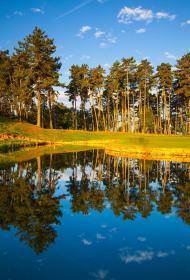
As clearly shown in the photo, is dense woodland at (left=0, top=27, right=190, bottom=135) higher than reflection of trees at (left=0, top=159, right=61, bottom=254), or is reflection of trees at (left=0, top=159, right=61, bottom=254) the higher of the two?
dense woodland at (left=0, top=27, right=190, bottom=135)

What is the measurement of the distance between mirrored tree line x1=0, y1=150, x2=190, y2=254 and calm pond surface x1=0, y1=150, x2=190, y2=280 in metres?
0.04

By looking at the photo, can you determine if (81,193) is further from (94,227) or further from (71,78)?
(71,78)

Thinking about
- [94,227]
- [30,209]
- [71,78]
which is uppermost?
[71,78]

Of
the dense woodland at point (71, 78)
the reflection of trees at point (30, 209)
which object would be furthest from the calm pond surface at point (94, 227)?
the dense woodland at point (71, 78)

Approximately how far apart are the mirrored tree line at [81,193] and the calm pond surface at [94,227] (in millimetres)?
41

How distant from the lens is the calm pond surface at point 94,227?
28.7 ft

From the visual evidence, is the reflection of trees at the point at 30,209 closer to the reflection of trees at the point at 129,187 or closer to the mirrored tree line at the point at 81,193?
the mirrored tree line at the point at 81,193

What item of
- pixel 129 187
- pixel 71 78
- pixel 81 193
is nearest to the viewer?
pixel 81 193

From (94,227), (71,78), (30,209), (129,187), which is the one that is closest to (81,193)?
(129,187)

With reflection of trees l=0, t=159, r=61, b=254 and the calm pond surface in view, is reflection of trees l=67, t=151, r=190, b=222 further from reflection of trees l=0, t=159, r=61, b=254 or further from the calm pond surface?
reflection of trees l=0, t=159, r=61, b=254

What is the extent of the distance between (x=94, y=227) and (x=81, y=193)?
590cm

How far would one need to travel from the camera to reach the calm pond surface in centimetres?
873

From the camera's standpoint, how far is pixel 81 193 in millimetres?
18016

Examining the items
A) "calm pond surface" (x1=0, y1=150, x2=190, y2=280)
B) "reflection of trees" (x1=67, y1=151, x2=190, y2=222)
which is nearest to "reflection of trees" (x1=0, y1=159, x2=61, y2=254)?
"calm pond surface" (x1=0, y1=150, x2=190, y2=280)
